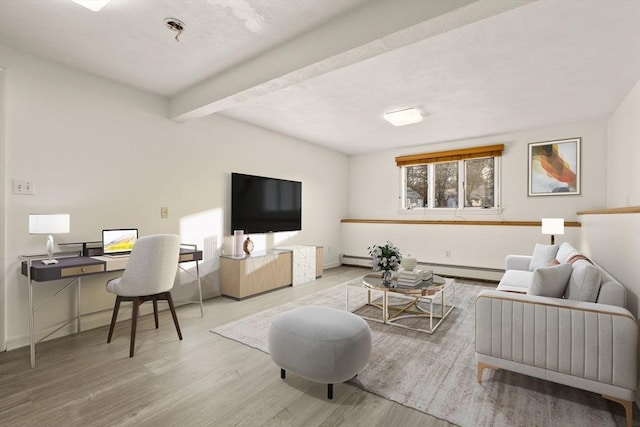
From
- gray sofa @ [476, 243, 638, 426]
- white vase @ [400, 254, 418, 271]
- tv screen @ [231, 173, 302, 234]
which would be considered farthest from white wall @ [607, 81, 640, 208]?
tv screen @ [231, 173, 302, 234]

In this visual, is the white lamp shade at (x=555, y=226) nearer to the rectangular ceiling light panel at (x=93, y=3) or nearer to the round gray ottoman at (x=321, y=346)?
the round gray ottoman at (x=321, y=346)

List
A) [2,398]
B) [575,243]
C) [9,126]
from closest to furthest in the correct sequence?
[2,398] < [9,126] < [575,243]

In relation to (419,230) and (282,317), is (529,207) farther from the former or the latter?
(282,317)

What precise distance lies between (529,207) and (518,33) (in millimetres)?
3600

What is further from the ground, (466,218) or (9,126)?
(9,126)

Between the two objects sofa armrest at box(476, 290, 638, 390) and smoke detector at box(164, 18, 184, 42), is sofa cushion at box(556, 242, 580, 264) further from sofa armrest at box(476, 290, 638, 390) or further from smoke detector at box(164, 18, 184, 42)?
smoke detector at box(164, 18, 184, 42)

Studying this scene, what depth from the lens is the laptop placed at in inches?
117

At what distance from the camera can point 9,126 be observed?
8.61 feet

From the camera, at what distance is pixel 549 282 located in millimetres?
2021

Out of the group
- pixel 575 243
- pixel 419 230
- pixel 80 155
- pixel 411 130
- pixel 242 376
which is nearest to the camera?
pixel 242 376

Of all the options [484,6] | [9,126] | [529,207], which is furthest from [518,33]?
[9,126]

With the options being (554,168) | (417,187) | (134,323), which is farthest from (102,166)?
(554,168)

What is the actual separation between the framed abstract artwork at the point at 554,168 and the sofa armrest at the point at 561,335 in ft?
12.6

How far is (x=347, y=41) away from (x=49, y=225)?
8.93 ft
